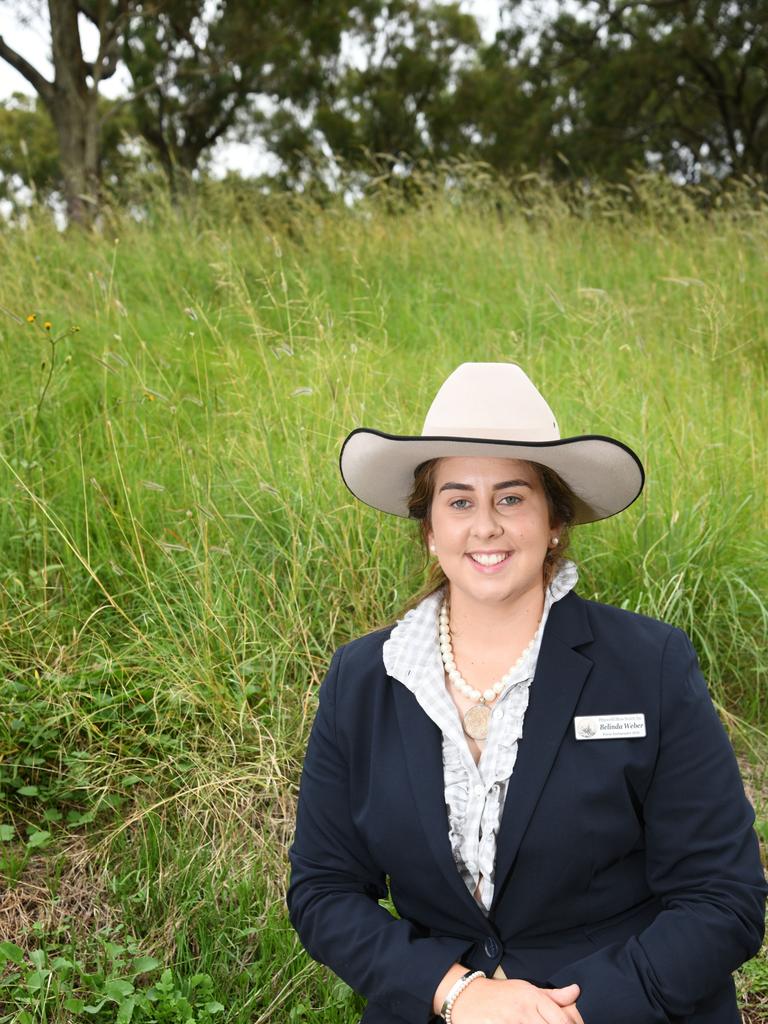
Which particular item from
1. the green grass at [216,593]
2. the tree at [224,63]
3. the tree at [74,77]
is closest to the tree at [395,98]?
the tree at [224,63]

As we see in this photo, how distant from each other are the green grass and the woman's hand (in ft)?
2.87

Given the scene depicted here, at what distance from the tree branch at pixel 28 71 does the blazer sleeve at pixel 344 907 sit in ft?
35.5

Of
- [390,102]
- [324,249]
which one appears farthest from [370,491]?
[390,102]

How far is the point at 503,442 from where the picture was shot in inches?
74.1

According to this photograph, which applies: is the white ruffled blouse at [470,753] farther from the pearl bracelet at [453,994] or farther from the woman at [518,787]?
the pearl bracelet at [453,994]

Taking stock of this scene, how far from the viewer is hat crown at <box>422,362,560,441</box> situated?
2.00 m

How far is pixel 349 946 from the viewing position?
1.95 meters

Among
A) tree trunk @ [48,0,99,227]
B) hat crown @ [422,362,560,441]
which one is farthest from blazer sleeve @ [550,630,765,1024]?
tree trunk @ [48,0,99,227]

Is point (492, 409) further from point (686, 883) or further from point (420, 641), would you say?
point (686, 883)

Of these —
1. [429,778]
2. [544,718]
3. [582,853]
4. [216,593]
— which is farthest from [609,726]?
[216,593]

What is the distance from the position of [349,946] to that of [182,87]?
19.4 metres

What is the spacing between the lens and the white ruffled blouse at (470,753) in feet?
6.32

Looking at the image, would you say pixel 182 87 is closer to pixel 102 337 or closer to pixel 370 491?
pixel 102 337

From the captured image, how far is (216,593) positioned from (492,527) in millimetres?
1745
